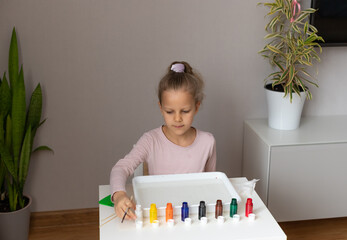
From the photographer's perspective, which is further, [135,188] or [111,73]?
[111,73]

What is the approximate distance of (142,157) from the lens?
74.9 inches

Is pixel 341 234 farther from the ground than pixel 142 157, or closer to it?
closer to it

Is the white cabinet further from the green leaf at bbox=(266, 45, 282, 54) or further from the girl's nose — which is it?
the girl's nose

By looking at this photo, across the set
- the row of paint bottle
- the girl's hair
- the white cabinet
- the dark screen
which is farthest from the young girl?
the dark screen

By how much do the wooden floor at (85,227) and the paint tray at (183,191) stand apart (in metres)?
1.03

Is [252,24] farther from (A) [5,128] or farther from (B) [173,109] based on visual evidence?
(A) [5,128]

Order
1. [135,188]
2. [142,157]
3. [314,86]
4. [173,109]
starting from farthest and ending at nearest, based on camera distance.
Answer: [314,86], [142,157], [173,109], [135,188]

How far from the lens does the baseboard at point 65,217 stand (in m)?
2.65

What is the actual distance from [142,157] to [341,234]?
1.40 m

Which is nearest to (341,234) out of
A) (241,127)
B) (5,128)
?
(241,127)

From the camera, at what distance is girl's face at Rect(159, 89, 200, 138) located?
177cm

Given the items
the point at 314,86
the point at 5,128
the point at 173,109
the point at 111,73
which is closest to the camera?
the point at 173,109

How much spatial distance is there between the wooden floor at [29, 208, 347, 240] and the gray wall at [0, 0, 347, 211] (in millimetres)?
68

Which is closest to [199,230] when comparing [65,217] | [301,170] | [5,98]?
[301,170]
